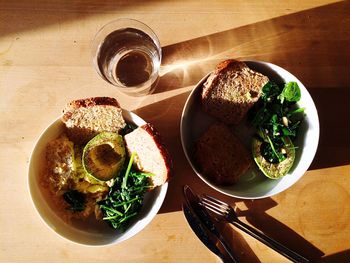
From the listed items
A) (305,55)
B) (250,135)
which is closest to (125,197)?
(250,135)

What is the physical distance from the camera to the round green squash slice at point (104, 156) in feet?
4.71

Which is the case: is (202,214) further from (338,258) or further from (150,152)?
(338,258)

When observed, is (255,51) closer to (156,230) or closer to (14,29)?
(156,230)

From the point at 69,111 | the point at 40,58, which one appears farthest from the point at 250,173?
the point at 40,58

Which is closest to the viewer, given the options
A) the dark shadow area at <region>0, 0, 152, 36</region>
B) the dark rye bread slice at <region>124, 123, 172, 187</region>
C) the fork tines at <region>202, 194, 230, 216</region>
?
the dark rye bread slice at <region>124, 123, 172, 187</region>

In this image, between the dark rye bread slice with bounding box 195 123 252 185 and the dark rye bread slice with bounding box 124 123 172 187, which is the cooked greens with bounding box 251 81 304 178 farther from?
the dark rye bread slice with bounding box 124 123 172 187

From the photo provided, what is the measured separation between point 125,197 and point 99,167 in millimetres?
132

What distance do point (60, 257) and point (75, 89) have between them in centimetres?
60

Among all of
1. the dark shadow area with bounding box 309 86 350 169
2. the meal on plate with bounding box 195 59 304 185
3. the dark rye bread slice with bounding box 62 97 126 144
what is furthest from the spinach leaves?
the dark rye bread slice with bounding box 62 97 126 144

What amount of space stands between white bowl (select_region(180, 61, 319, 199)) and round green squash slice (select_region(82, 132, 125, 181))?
219mm

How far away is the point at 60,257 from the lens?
5.05 ft

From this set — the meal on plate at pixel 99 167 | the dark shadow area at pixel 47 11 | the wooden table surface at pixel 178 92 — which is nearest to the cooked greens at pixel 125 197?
the meal on plate at pixel 99 167

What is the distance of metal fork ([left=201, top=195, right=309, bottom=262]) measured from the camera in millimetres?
A: 1505

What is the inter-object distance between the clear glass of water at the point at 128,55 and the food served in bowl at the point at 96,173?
0.44ft
